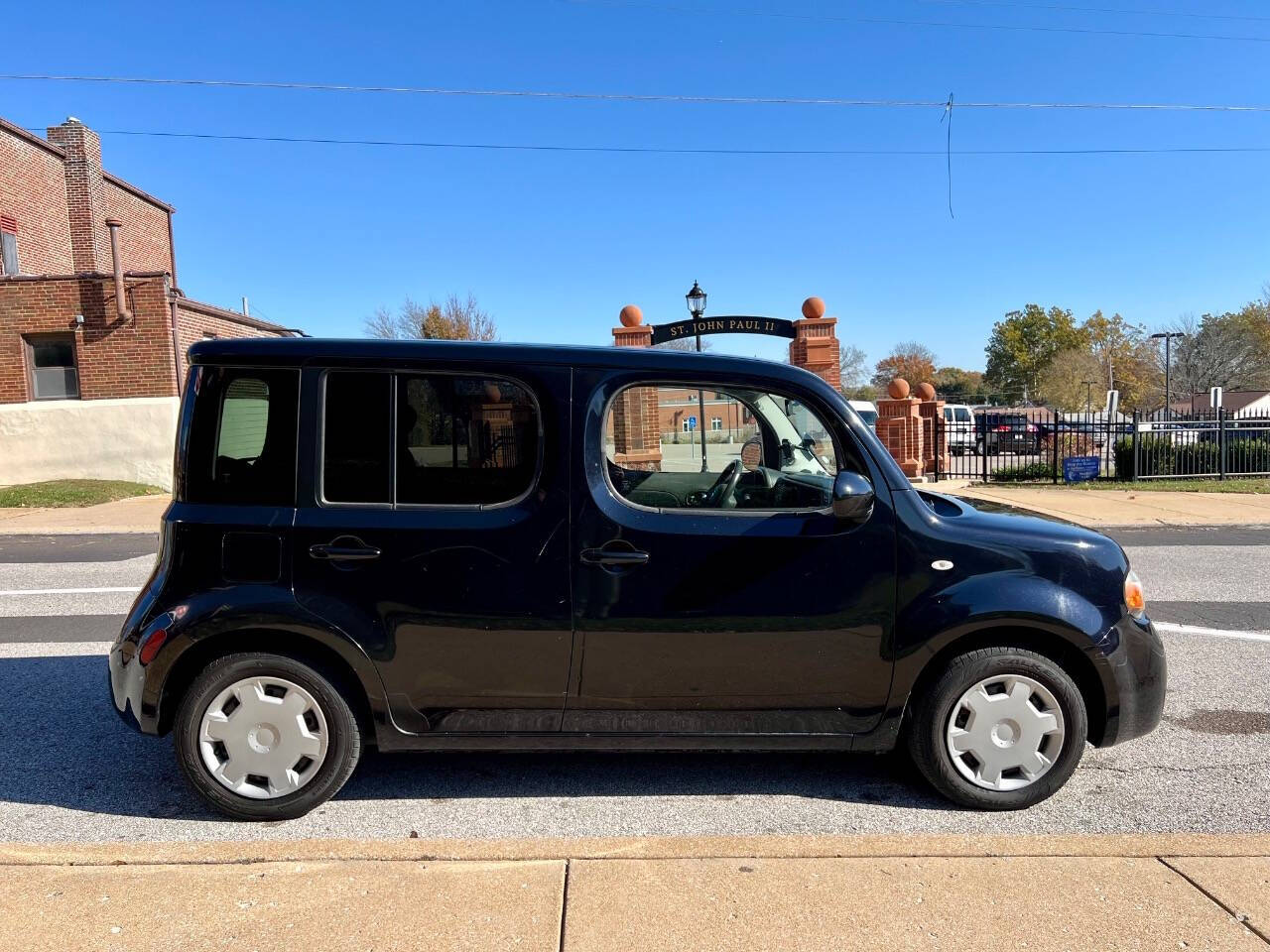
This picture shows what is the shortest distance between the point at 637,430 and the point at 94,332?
17.8m

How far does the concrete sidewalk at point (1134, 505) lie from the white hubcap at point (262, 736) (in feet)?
32.1

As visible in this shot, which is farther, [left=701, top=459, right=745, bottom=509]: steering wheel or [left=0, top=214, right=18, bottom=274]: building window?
[left=0, top=214, right=18, bottom=274]: building window

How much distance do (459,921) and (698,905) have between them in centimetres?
71

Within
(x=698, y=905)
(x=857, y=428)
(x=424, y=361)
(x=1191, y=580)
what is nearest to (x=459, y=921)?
(x=698, y=905)

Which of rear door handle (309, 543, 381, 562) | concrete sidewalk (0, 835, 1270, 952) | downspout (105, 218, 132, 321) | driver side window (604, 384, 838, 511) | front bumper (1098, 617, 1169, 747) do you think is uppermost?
downspout (105, 218, 132, 321)

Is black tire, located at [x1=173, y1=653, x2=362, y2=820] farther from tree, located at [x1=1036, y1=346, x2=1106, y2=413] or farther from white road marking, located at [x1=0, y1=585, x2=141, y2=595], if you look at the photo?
tree, located at [x1=1036, y1=346, x2=1106, y2=413]

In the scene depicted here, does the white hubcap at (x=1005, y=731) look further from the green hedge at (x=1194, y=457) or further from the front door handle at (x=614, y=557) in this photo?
the green hedge at (x=1194, y=457)

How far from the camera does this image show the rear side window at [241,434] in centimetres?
321

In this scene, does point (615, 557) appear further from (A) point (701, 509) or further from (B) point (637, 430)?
(B) point (637, 430)

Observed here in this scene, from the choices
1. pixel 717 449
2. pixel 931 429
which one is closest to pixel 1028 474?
pixel 931 429

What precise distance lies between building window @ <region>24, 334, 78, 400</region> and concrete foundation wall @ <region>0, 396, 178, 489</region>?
510 mm

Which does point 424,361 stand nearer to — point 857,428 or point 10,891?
point 857,428

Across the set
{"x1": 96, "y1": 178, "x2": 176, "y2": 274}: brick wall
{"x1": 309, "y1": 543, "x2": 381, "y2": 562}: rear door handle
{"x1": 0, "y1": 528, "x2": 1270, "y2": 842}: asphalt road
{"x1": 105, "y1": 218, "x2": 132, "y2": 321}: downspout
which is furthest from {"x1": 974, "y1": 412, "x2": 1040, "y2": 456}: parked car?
{"x1": 96, "y1": 178, "x2": 176, "y2": 274}: brick wall

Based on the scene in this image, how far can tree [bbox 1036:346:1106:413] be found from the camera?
58469 mm
